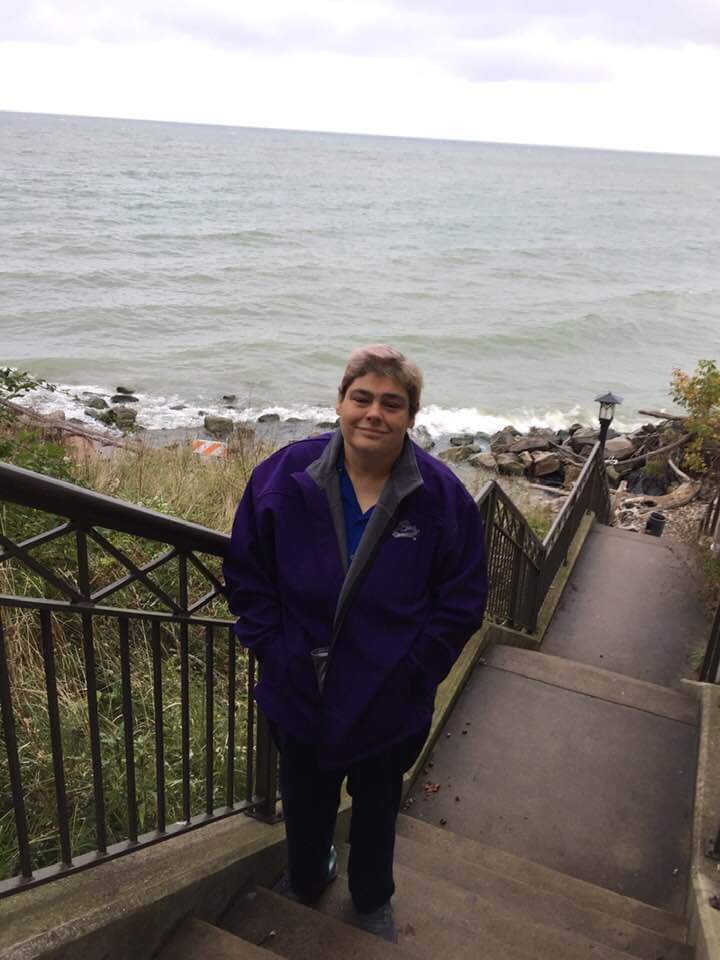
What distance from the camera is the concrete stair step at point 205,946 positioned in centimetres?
233

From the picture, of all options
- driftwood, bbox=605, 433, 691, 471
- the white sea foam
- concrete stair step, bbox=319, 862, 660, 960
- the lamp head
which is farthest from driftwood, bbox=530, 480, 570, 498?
concrete stair step, bbox=319, 862, 660, 960

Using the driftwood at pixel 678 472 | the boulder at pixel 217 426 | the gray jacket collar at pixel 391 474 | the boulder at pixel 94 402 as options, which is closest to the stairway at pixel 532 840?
the gray jacket collar at pixel 391 474

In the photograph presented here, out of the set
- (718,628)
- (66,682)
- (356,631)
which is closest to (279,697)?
(356,631)

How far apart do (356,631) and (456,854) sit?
1737 mm

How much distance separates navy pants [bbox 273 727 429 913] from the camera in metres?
2.55

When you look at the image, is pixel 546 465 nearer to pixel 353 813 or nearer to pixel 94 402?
pixel 94 402

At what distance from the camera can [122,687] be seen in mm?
2398

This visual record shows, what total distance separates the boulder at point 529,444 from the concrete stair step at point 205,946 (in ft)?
54.6

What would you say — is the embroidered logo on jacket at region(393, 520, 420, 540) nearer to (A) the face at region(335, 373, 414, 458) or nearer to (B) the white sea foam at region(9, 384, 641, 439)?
(A) the face at region(335, 373, 414, 458)

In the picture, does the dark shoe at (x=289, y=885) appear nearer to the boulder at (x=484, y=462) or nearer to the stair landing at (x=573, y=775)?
the stair landing at (x=573, y=775)

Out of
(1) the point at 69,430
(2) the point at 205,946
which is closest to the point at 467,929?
(2) the point at 205,946

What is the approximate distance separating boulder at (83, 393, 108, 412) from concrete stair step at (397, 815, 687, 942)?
16.8 meters

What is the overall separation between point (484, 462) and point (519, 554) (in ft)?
38.9

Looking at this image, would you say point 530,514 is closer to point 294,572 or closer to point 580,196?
point 294,572
